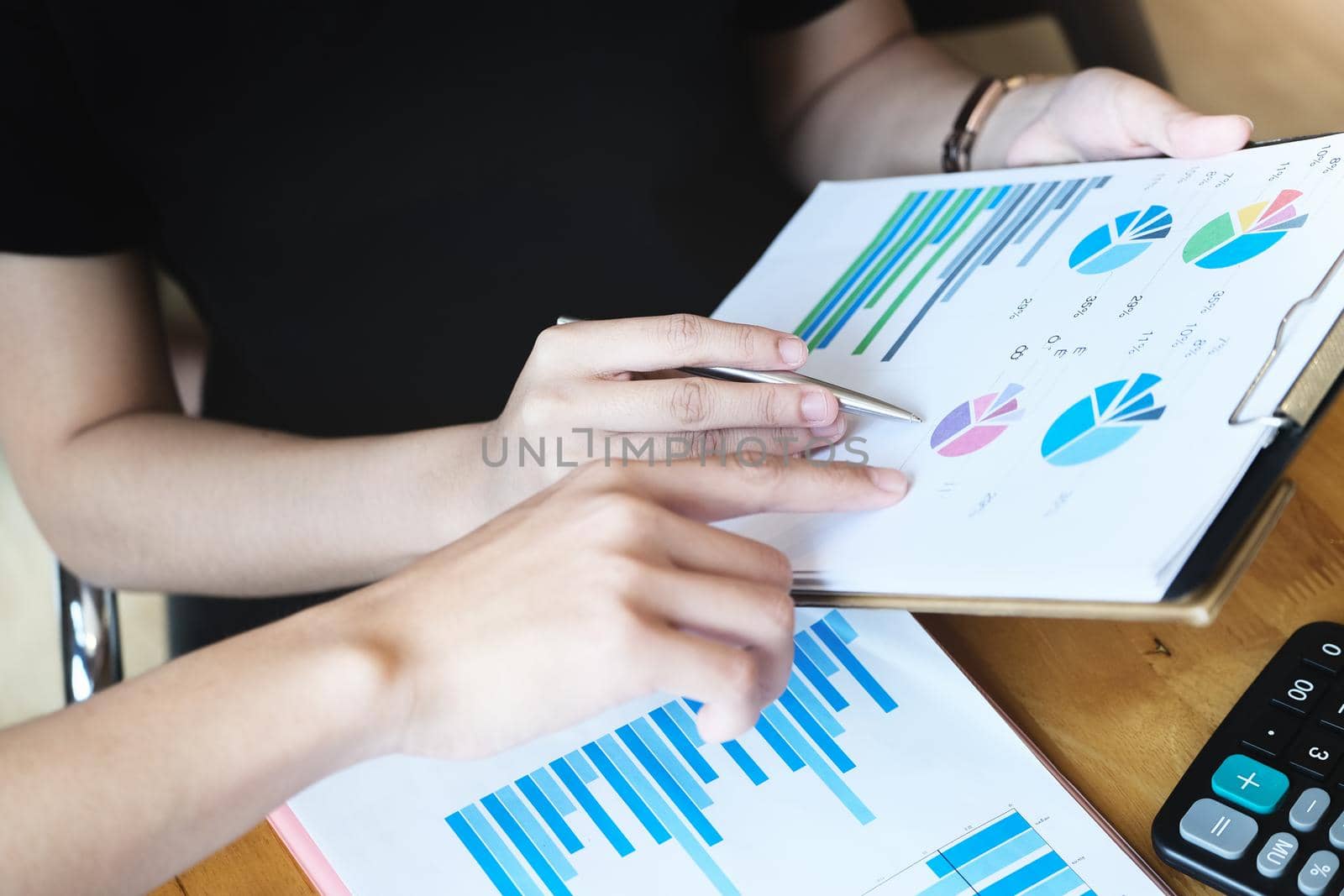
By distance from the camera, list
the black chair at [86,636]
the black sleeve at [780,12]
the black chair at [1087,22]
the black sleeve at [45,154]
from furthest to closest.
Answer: the black chair at [1087,22]
the black sleeve at [780,12]
the black chair at [86,636]
the black sleeve at [45,154]

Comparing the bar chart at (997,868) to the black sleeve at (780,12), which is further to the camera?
the black sleeve at (780,12)

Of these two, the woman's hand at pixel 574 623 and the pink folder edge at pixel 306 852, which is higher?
the woman's hand at pixel 574 623

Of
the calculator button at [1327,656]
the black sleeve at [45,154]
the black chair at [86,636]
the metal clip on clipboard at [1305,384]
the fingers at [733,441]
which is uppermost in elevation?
the black sleeve at [45,154]

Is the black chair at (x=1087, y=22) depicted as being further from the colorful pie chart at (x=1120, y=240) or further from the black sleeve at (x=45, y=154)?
the black sleeve at (x=45, y=154)

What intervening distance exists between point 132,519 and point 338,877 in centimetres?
33

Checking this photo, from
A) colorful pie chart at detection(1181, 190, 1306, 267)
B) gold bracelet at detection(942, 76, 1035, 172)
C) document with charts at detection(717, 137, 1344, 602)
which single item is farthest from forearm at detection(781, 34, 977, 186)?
colorful pie chart at detection(1181, 190, 1306, 267)

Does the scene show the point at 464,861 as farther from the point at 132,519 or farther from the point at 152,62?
the point at 152,62

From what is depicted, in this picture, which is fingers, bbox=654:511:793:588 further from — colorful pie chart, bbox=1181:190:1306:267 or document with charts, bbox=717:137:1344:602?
colorful pie chart, bbox=1181:190:1306:267

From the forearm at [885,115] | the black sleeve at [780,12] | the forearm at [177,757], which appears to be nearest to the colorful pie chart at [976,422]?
the forearm at [177,757]

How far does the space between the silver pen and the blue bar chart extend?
0.11 meters

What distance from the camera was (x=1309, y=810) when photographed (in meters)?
0.43

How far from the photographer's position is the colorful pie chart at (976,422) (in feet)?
1.61

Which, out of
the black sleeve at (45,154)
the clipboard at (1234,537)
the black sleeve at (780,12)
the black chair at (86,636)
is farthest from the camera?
the black sleeve at (780,12)

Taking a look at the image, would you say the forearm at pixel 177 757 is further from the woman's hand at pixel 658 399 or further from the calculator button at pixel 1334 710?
the calculator button at pixel 1334 710
